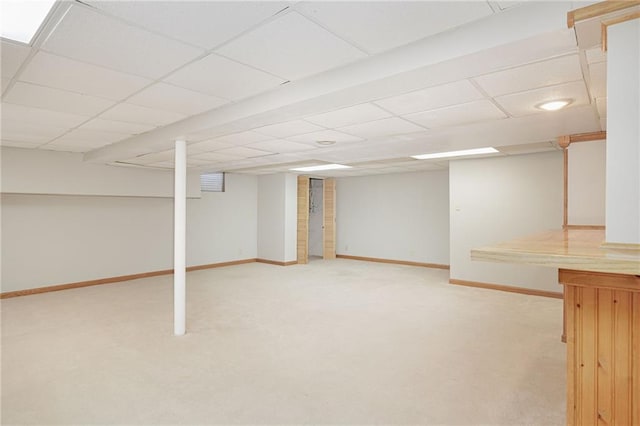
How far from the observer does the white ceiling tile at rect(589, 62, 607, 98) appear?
7.46 feet

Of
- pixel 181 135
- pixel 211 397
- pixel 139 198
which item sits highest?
pixel 181 135

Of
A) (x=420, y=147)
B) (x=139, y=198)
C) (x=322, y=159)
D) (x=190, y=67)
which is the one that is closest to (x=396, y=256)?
(x=322, y=159)

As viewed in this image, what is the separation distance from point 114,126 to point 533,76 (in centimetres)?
401

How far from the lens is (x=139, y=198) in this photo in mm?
7230

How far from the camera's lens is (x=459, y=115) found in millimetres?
3400

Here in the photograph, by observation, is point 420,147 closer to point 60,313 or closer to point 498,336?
point 498,336

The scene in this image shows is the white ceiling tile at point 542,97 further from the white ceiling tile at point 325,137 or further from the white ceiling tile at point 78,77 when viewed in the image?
the white ceiling tile at point 78,77

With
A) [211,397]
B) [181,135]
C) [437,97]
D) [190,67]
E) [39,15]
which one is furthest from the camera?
[181,135]

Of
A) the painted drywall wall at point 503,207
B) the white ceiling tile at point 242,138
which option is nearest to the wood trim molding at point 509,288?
the painted drywall wall at point 503,207

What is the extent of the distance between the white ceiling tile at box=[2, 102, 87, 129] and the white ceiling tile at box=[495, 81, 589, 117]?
3.96 meters

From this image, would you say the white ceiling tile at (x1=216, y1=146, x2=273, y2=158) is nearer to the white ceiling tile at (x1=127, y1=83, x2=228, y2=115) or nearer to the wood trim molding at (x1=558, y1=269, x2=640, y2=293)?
the white ceiling tile at (x1=127, y1=83, x2=228, y2=115)

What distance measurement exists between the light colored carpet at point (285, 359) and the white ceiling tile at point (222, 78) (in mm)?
2299

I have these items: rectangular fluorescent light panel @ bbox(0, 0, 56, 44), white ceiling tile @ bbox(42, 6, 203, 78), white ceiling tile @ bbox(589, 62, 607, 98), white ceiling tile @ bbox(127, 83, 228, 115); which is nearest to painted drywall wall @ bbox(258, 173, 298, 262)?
white ceiling tile @ bbox(127, 83, 228, 115)

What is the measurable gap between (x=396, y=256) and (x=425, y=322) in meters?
4.57
